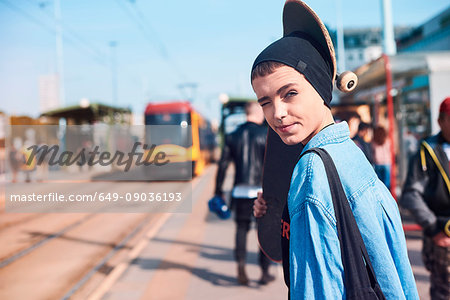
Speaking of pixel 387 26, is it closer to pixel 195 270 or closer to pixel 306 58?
pixel 195 270

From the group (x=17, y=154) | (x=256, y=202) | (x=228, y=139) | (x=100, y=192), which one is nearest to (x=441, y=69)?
(x=228, y=139)

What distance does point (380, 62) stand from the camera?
6.76 m

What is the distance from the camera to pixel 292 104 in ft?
4.18

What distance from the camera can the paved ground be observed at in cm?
436

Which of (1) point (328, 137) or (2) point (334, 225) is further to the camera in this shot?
(1) point (328, 137)

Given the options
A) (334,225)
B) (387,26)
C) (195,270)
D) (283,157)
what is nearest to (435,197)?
(283,157)

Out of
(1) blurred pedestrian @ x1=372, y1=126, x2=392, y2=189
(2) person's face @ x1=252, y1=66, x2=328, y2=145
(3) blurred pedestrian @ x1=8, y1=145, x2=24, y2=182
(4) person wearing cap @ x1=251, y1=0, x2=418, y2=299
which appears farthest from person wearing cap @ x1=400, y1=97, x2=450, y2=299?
(3) blurred pedestrian @ x1=8, y1=145, x2=24, y2=182

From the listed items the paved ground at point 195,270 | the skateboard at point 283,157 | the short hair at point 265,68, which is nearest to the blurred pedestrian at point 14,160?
the paved ground at point 195,270

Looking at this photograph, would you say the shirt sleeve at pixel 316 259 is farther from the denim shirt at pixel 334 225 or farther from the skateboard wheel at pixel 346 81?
the skateboard wheel at pixel 346 81

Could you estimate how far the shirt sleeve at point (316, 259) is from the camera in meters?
1.06

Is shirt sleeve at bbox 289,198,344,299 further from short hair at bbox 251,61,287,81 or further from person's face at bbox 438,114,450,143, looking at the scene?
person's face at bbox 438,114,450,143

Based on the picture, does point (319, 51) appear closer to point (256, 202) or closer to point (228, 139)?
point (256, 202)

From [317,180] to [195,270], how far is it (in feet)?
14.4

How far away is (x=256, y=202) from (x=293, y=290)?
0.68 m
